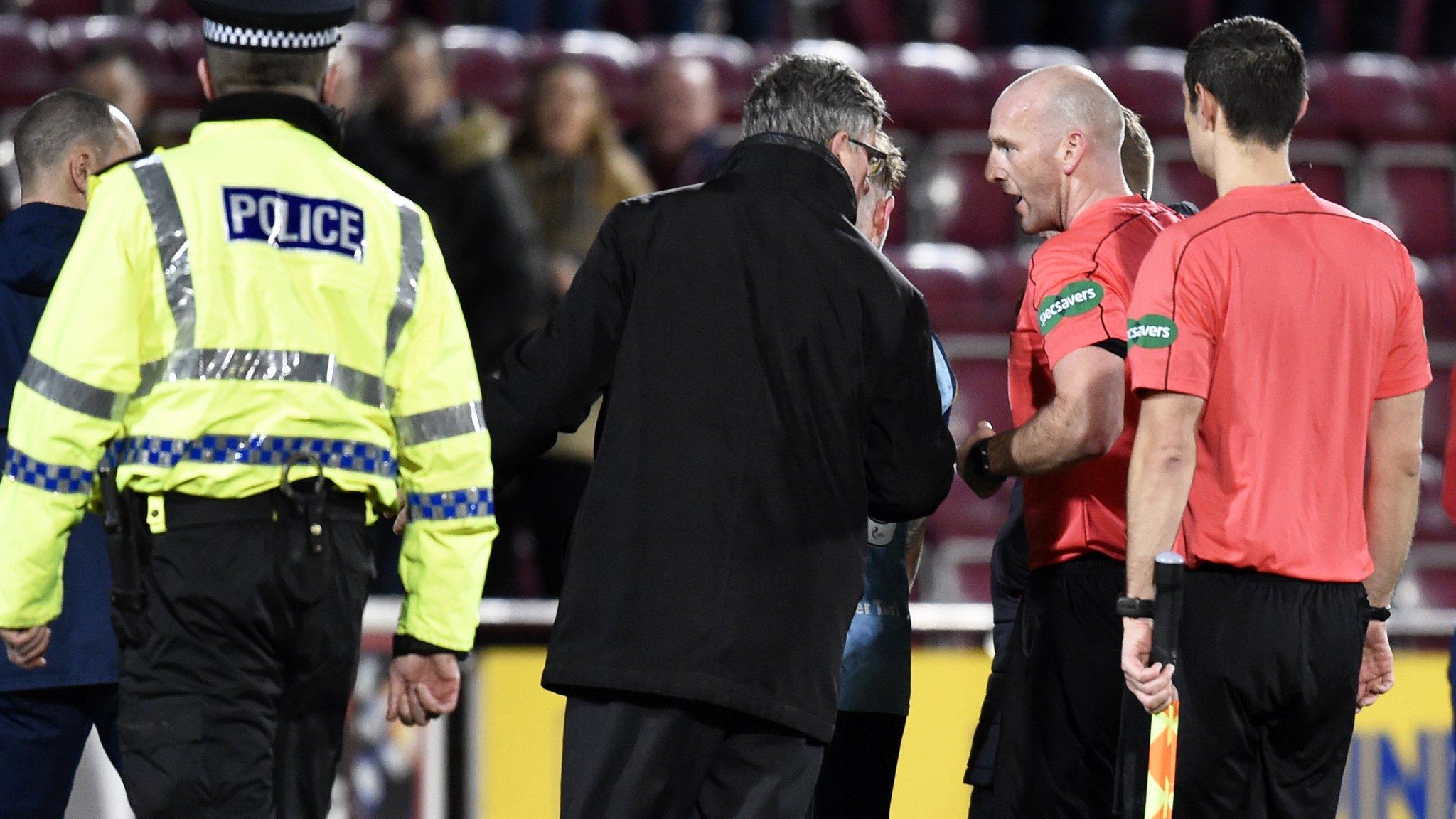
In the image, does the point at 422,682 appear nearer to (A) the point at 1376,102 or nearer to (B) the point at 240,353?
(B) the point at 240,353

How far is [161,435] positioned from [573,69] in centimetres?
366

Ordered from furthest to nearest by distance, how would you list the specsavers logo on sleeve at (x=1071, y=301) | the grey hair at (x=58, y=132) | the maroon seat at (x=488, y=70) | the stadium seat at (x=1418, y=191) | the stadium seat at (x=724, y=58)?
the stadium seat at (x=1418, y=191), the stadium seat at (x=724, y=58), the maroon seat at (x=488, y=70), the grey hair at (x=58, y=132), the specsavers logo on sleeve at (x=1071, y=301)

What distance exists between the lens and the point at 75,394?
2.86 metres

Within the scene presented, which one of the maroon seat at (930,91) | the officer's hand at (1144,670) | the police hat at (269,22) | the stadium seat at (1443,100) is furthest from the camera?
the stadium seat at (1443,100)

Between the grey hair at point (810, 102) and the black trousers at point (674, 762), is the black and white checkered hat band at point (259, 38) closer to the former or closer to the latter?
the grey hair at point (810, 102)

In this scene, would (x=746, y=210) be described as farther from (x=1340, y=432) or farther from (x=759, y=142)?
(x=1340, y=432)

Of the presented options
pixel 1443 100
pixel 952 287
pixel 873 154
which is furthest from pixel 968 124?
pixel 873 154

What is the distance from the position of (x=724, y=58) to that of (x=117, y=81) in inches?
101

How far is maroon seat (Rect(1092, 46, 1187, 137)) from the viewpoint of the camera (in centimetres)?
832

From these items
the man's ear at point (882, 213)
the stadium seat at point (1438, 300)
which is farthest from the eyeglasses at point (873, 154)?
the stadium seat at point (1438, 300)

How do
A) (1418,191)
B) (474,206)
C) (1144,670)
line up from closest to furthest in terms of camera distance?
(1144,670) → (474,206) → (1418,191)

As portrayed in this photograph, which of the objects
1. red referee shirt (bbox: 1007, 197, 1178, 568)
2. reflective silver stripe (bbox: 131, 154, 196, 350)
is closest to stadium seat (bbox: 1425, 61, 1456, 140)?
red referee shirt (bbox: 1007, 197, 1178, 568)

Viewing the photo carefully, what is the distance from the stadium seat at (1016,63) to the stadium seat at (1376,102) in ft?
3.66

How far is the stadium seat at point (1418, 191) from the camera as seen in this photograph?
8.54 m
